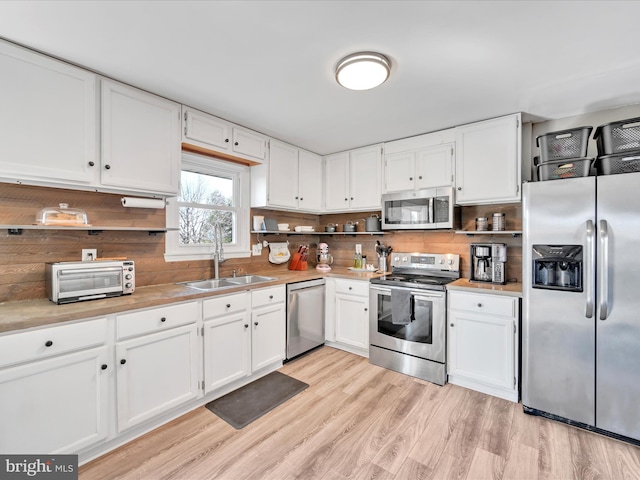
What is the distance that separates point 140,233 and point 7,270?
80cm

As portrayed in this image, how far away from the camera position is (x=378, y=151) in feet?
11.3

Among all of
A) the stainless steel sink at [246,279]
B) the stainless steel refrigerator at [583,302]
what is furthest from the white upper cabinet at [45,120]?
the stainless steel refrigerator at [583,302]

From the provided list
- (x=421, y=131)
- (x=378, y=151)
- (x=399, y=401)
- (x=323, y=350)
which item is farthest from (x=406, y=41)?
(x=323, y=350)

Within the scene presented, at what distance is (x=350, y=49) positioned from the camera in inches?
68.8

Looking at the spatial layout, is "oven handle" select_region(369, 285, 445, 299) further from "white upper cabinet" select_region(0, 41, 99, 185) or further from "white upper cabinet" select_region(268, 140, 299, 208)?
"white upper cabinet" select_region(0, 41, 99, 185)

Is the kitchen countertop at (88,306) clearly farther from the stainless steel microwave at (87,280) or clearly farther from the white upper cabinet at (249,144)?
the white upper cabinet at (249,144)

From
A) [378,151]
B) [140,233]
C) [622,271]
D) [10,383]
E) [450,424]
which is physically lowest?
[450,424]

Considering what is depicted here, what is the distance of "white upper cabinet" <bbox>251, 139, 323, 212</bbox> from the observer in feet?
10.6

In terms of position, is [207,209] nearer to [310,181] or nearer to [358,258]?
[310,181]

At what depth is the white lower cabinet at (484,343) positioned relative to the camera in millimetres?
2398

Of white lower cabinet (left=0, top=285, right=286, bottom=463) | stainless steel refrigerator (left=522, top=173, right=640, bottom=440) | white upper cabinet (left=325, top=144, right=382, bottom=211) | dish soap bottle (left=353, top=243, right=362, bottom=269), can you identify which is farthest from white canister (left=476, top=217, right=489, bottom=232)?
white lower cabinet (left=0, top=285, right=286, bottom=463)

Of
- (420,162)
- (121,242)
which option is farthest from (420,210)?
(121,242)

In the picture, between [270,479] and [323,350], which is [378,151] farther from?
[270,479]

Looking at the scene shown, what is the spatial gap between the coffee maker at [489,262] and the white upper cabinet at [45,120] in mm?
3189
